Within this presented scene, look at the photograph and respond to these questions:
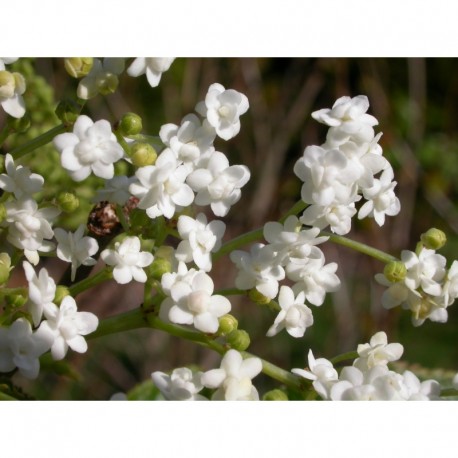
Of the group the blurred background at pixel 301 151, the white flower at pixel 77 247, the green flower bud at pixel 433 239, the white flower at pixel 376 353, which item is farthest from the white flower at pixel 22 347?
the blurred background at pixel 301 151

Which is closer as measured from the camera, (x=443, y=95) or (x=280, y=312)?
(x=280, y=312)

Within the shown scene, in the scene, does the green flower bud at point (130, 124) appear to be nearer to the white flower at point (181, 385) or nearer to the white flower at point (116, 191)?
the white flower at point (116, 191)

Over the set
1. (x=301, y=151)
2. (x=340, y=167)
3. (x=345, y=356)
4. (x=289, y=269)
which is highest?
(x=340, y=167)

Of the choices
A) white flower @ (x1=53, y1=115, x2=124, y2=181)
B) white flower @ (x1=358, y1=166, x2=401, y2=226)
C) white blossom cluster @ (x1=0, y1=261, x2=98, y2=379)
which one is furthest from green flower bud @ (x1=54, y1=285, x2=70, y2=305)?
white flower @ (x1=358, y1=166, x2=401, y2=226)

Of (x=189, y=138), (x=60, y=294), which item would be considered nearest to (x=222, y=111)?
(x=189, y=138)

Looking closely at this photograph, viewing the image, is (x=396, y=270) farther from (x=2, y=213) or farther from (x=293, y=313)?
(x=2, y=213)

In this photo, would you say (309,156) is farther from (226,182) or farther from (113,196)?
(113,196)

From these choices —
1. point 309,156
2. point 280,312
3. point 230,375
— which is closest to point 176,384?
point 230,375
